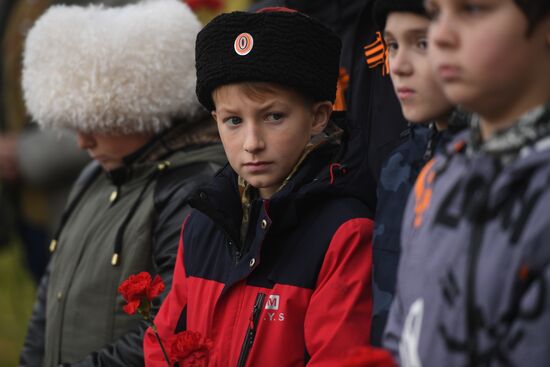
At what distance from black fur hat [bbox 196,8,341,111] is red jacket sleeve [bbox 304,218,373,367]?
0.40 metres

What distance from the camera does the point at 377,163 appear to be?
2.78 m

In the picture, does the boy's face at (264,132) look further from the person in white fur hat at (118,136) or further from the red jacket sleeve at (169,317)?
the person in white fur hat at (118,136)

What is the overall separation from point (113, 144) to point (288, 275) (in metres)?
1.25

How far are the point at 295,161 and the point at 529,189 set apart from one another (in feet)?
3.40

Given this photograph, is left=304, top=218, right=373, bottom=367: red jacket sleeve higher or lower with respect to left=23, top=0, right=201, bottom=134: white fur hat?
lower

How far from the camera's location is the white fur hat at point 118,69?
133 inches

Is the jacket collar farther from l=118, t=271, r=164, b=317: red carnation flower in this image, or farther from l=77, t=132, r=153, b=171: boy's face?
l=77, t=132, r=153, b=171: boy's face

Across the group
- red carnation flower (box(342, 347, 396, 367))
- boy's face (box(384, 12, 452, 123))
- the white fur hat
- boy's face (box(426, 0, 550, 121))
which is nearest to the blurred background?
the white fur hat

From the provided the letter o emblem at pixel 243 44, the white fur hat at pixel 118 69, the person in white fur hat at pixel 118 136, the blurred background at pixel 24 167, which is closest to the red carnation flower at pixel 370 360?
the letter o emblem at pixel 243 44

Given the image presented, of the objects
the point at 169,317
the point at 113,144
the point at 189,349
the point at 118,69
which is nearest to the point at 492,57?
the point at 189,349

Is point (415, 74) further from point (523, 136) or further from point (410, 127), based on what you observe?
point (523, 136)

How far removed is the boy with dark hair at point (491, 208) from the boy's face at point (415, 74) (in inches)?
12.8

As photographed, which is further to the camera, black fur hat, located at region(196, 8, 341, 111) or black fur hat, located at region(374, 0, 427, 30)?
black fur hat, located at region(196, 8, 341, 111)

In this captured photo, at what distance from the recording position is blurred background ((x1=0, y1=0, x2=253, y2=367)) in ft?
18.1
